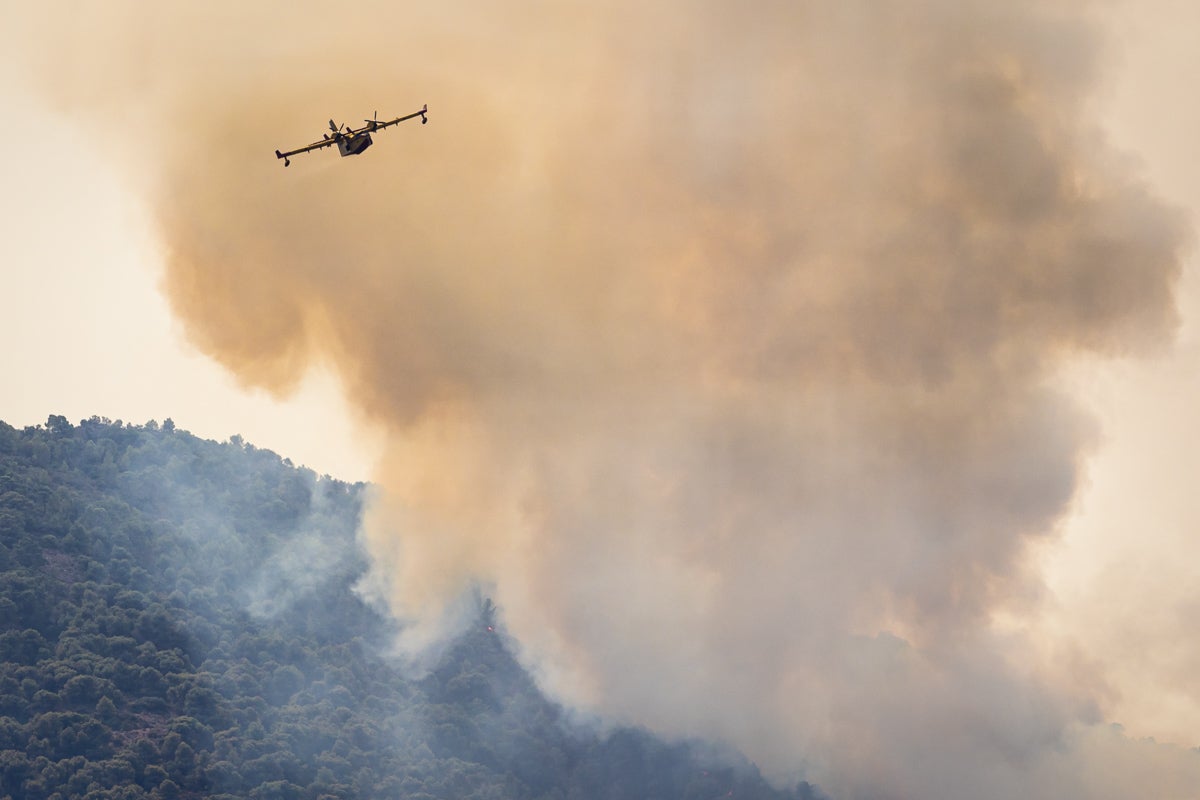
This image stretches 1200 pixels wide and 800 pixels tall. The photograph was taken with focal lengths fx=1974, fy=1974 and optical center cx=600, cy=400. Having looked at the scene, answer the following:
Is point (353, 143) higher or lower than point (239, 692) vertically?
lower

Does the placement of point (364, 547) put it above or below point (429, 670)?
above

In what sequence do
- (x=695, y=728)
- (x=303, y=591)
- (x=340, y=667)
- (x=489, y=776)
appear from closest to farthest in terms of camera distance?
(x=695, y=728), (x=489, y=776), (x=340, y=667), (x=303, y=591)

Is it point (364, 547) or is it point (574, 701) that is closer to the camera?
point (574, 701)

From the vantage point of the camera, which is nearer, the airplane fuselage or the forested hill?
the airplane fuselage

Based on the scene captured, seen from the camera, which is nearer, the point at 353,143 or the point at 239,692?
the point at 353,143

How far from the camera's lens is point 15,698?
527 ft

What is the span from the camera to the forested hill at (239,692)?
15600 centimetres

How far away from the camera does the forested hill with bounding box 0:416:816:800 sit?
15600cm

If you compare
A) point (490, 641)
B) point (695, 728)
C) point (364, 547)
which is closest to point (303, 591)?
point (364, 547)

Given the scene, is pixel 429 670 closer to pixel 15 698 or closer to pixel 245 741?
pixel 245 741

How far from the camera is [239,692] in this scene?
558 feet

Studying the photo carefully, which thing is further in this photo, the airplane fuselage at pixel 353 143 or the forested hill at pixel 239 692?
the forested hill at pixel 239 692

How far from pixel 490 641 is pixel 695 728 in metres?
34.7

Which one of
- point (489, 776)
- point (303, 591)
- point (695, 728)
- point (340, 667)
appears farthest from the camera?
point (303, 591)
